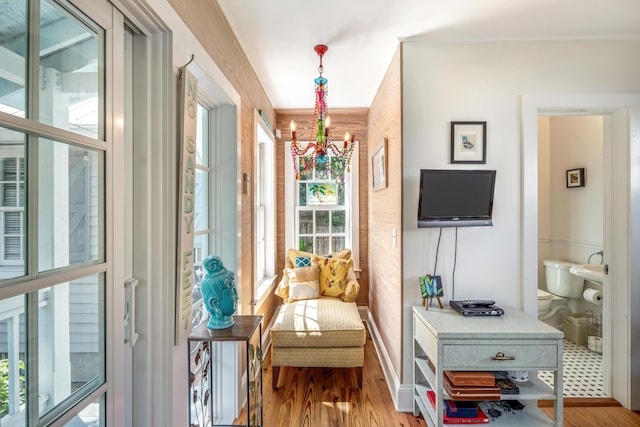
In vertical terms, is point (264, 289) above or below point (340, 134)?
below

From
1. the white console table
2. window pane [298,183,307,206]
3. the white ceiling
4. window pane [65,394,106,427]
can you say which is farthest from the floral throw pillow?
window pane [65,394,106,427]

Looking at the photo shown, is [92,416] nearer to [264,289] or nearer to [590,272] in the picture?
[264,289]

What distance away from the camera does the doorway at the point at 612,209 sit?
2.08 metres

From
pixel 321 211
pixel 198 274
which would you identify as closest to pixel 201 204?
pixel 198 274

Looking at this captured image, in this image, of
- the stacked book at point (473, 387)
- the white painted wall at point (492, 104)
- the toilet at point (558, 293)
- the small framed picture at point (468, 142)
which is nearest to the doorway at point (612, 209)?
the white painted wall at point (492, 104)

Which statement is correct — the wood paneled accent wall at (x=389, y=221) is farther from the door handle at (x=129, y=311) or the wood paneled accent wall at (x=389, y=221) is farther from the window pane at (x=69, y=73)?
the window pane at (x=69, y=73)

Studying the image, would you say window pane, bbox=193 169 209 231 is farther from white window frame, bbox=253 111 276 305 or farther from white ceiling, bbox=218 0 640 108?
white window frame, bbox=253 111 276 305

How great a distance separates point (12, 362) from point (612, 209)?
3127 millimetres

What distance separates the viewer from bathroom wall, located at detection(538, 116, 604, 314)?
3.12 metres

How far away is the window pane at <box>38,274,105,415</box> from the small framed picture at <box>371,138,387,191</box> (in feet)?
6.91

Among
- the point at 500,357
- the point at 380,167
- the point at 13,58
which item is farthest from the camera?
the point at 380,167

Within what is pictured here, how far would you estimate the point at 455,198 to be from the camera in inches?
77.4

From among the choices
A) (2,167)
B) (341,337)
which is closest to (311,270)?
(341,337)

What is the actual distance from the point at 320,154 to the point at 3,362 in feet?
5.96
